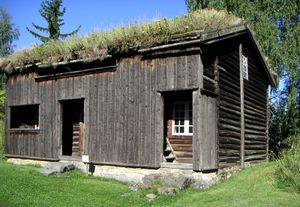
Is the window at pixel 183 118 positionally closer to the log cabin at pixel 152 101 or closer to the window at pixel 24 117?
the log cabin at pixel 152 101

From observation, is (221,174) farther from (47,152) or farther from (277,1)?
(277,1)

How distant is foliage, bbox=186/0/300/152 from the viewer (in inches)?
1024

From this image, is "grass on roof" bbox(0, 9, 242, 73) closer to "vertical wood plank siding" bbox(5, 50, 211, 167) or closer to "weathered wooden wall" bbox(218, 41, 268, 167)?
"vertical wood plank siding" bbox(5, 50, 211, 167)

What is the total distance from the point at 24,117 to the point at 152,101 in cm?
974

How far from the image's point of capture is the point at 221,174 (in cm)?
1401

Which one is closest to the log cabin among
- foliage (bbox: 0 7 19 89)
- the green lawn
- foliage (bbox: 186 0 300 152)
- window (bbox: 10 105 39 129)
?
window (bbox: 10 105 39 129)

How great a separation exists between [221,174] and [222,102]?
2706 millimetres

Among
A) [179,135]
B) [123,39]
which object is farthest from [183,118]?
[123,39]

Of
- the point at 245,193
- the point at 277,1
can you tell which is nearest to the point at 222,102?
the point at 245,193

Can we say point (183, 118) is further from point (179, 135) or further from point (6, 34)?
point (6, 34)

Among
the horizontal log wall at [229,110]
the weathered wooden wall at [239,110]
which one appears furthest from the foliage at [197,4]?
the horizontal log wall at [229,110]

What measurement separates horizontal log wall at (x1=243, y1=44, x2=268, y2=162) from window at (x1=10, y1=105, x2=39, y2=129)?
10.6m

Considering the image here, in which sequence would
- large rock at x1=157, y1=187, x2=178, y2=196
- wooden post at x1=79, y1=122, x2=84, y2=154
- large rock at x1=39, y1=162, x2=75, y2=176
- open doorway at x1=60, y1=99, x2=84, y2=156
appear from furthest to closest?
open doorway at x1=60, y1=99, x2=84, y2=156 → wooden post at x1=79, y1=122, x2=84, y2=154 → large rock at x1=39, y1=162, x2=75, y2=176 → large rock at x1=157, y1=187, x2=178, y2=196

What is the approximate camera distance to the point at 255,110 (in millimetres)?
19000
